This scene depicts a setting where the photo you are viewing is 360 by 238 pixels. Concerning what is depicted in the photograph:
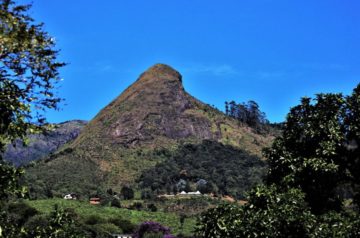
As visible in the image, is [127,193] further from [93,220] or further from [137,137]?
[137,137]

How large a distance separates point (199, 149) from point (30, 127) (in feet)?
462

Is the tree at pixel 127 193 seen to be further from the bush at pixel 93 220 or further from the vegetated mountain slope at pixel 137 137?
the bush at pixel 93 220

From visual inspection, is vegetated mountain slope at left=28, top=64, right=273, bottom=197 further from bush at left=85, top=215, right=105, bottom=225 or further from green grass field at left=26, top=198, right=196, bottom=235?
bush at left=85, top=215, right=105, bottom=225

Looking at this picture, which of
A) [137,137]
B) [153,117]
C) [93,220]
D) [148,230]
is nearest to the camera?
[148,230]

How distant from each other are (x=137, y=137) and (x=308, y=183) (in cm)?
13771

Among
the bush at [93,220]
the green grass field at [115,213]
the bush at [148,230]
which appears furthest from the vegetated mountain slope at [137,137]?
the bush at [148,230]

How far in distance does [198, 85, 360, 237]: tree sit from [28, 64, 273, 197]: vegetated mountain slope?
95714mm

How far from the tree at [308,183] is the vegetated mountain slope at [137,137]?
95.7m

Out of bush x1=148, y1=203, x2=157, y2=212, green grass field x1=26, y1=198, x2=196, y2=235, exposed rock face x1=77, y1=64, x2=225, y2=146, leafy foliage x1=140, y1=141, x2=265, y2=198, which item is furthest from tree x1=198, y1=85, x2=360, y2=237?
exposed rock face x1=77, y1=64, x2=225, y2=146

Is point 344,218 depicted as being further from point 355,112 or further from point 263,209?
point 355,112

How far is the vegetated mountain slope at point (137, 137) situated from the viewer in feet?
414

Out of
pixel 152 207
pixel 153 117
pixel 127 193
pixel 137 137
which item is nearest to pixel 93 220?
pixel 152 207

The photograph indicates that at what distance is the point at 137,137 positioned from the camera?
15538 cm

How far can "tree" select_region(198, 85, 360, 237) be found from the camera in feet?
52.8
